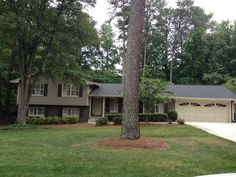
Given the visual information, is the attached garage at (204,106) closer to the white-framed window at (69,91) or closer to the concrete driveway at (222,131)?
the concrete driveway at (222,131)

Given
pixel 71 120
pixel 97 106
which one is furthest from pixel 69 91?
pixel 71 120

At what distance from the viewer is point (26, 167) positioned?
31.6ft

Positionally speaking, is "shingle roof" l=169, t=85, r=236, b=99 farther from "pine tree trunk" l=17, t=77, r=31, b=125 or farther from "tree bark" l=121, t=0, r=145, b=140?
"tree bark" l=121, t=0, r=145, b=140

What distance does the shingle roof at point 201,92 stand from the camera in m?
36.0

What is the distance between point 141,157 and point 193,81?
42853 millimetres

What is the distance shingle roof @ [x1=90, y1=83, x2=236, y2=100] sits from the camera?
3603 cm

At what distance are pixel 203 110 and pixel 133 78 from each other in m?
23.1

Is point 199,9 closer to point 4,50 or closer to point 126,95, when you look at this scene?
point 4,50

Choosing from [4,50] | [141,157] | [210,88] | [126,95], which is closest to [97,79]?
[210,88]

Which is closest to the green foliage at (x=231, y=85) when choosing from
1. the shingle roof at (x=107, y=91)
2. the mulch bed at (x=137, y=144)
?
the shingle roof at (x=107, y=91)

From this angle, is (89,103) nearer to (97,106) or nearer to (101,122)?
(97,106)

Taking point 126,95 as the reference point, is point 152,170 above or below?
below

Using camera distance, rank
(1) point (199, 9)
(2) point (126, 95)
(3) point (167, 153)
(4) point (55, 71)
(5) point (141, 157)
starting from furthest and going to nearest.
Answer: (1) point (199, 9)
(4) point (55, 71)
(2) point (126, 95)
(3) point (167, 153)
(5) point (141, 157)

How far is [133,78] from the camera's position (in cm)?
1450
